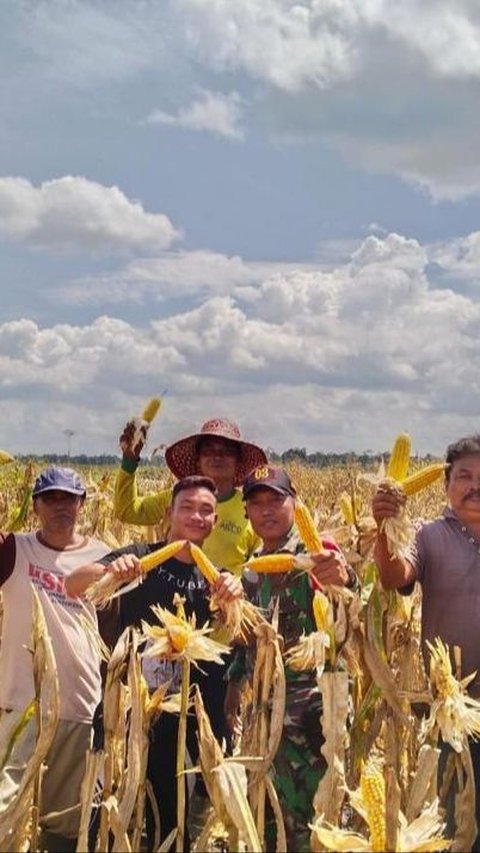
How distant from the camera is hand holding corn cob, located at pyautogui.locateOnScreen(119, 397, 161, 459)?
525 centimetres

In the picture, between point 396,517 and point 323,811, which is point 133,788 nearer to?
point 323,811

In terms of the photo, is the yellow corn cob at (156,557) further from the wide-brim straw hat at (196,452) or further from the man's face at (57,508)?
the wide-brim straw hat at (196,452)

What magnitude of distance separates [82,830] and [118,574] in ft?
2.66

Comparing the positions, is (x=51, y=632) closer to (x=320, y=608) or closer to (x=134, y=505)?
(x=320, y=608)

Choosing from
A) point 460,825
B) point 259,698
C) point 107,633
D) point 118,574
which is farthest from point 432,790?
point 107,633

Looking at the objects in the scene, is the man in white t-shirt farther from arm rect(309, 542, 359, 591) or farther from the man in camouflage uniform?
arm rect(309, 542, 359, 591)

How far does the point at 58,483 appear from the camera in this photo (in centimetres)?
419

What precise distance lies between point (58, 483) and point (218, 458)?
93 cm

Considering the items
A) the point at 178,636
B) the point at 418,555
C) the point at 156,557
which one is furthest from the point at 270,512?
the point at 178,636

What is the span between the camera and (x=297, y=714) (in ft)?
12.6

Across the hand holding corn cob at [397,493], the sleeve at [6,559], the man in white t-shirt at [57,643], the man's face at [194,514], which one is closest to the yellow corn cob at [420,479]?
the hand holding corn cob at [397,493]

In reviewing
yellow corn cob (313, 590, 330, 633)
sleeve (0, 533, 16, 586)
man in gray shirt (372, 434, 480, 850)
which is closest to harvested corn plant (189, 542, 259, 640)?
yellow corn cob (313, 590, 330, 633)

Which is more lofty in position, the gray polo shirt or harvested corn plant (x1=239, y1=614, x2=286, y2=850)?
the gray polo shirt

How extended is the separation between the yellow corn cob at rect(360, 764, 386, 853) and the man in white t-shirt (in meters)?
1.68
